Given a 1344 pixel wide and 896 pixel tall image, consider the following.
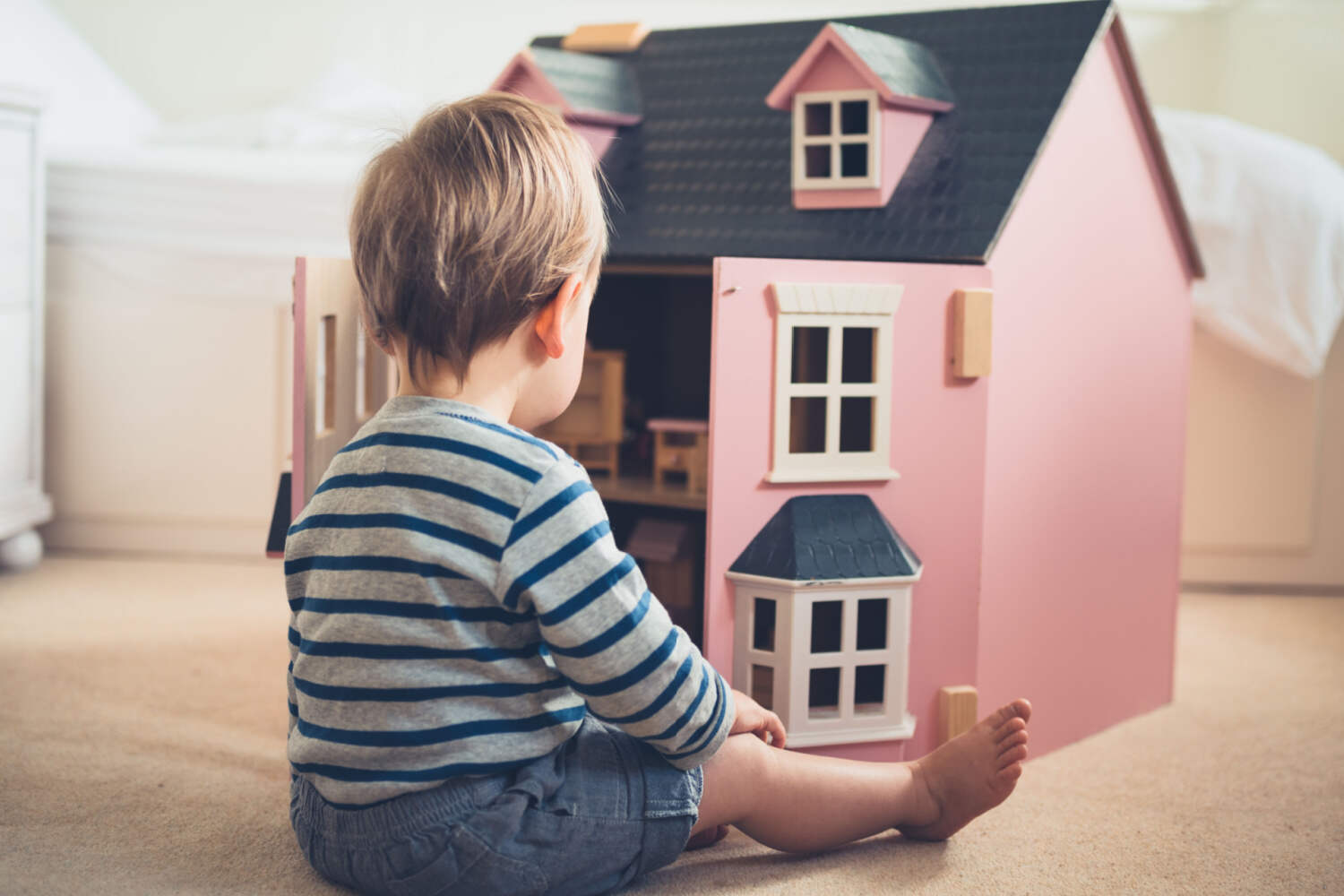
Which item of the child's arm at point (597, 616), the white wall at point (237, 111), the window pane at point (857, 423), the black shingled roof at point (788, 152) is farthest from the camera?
the white wall at point (237, 111)

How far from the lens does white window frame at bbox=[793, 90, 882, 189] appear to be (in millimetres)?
1229

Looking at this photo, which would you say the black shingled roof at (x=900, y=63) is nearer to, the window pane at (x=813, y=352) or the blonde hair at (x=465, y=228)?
the window pane at (x=813, y=352)

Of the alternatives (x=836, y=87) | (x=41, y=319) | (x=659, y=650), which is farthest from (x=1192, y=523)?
(x=41, y=319)

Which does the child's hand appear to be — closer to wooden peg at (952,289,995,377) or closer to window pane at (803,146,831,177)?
wooden peg at (952,289,995,377)

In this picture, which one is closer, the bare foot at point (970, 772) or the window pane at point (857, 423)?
the bare foot at point (970, 772)

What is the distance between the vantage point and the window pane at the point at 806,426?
1.25 meters

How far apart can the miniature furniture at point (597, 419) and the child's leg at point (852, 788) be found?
0.61 m

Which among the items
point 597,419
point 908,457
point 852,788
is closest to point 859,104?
point 908,457

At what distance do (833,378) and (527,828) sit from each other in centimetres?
50

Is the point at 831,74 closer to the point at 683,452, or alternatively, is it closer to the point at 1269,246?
the point at 683,452

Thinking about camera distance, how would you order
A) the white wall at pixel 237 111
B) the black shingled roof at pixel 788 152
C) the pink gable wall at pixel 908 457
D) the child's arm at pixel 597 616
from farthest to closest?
1. the white wall at pixel 237 111
2. the black shingled roof at pixel 788 152
3. the pink gable wall at pixel 908 457
4. the child's arm at pixel 597 616

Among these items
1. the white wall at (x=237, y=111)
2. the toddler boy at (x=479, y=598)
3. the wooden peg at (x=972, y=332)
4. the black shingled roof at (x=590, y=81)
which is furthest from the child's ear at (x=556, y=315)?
the white wall at (x=237, y=111)

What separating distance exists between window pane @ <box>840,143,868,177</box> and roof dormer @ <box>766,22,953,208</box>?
21 mm

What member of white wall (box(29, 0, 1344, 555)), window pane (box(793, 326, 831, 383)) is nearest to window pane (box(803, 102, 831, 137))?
window pane (box(793, 326, 831, 383))
